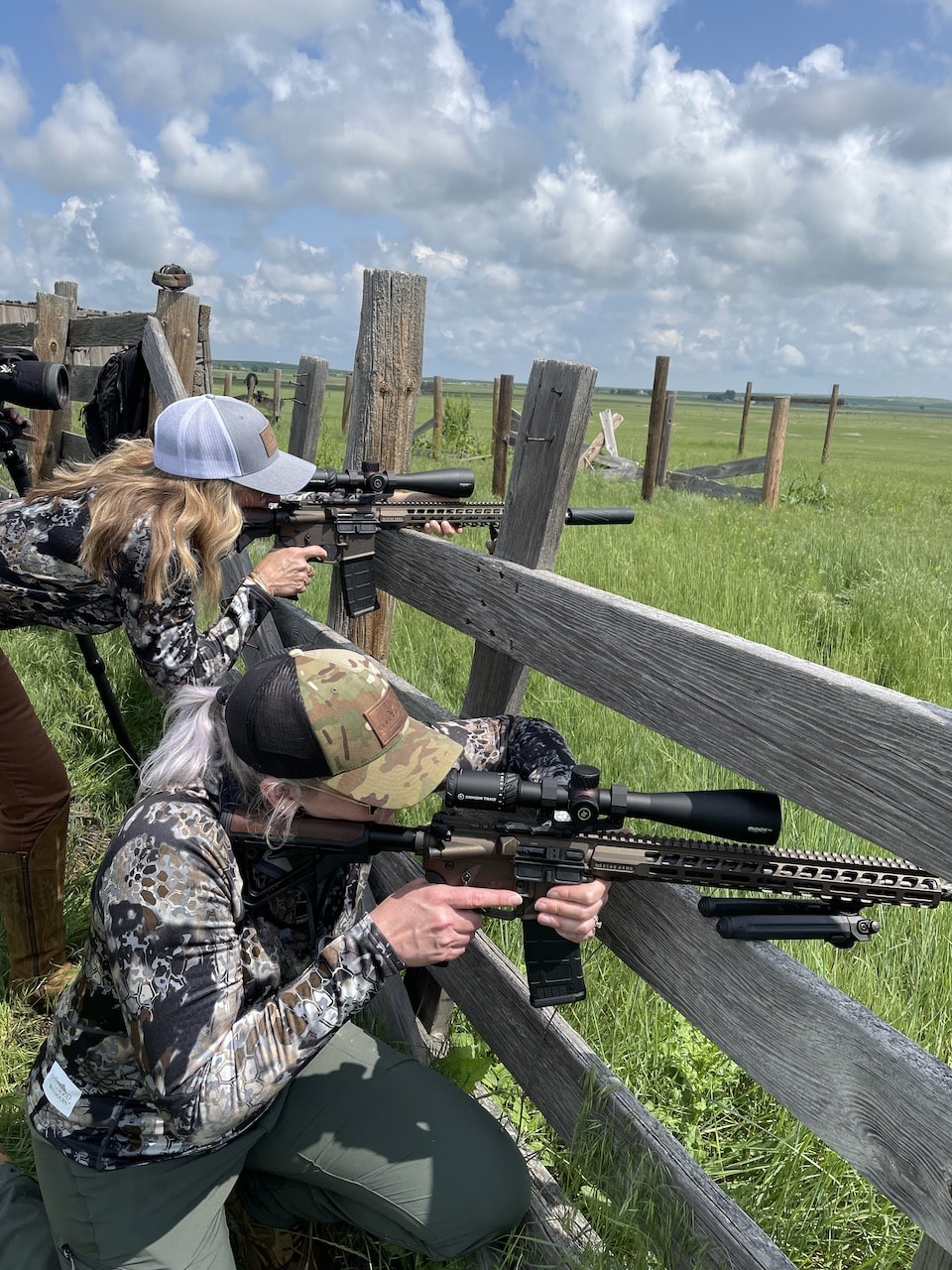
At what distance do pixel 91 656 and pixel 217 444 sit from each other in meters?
1.67

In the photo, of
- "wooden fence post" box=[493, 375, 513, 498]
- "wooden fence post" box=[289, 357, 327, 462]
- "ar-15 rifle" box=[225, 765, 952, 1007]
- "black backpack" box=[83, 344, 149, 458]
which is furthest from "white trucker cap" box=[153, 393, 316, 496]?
"wooden fence post" box=[493, 375, 513, 498]

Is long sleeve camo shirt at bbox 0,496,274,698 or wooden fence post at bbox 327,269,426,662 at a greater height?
wooden fence post at bbox 327,269,426,662

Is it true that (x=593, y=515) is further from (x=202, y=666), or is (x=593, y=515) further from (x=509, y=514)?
(x=202, y=666)

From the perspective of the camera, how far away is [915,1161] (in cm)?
134

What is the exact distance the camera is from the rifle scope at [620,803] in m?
1.64

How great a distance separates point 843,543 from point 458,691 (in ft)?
14.1

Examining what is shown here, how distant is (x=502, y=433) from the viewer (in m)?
15.9

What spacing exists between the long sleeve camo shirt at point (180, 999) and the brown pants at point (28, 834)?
1311 mm

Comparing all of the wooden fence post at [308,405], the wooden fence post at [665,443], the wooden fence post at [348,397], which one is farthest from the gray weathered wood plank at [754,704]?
the wooden fence post at [665,443]

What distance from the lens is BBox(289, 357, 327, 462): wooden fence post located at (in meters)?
4.23

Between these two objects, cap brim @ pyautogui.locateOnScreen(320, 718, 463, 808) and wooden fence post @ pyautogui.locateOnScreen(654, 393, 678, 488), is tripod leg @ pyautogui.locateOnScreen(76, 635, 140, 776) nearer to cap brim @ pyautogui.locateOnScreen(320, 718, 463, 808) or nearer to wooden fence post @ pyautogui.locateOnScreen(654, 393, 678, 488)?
cap brim @ pyautogui.locateOnScreen(320, 718, 463, 808)

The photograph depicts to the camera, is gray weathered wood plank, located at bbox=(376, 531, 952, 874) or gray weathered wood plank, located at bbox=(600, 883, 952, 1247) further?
gray weathered wood plank, located at bbox=(600, 883, 952, 1247)

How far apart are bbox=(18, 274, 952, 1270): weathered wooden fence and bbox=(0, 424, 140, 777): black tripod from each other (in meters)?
1.98

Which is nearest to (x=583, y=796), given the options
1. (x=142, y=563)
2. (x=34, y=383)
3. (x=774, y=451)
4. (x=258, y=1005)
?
(x=258, y=1005)
